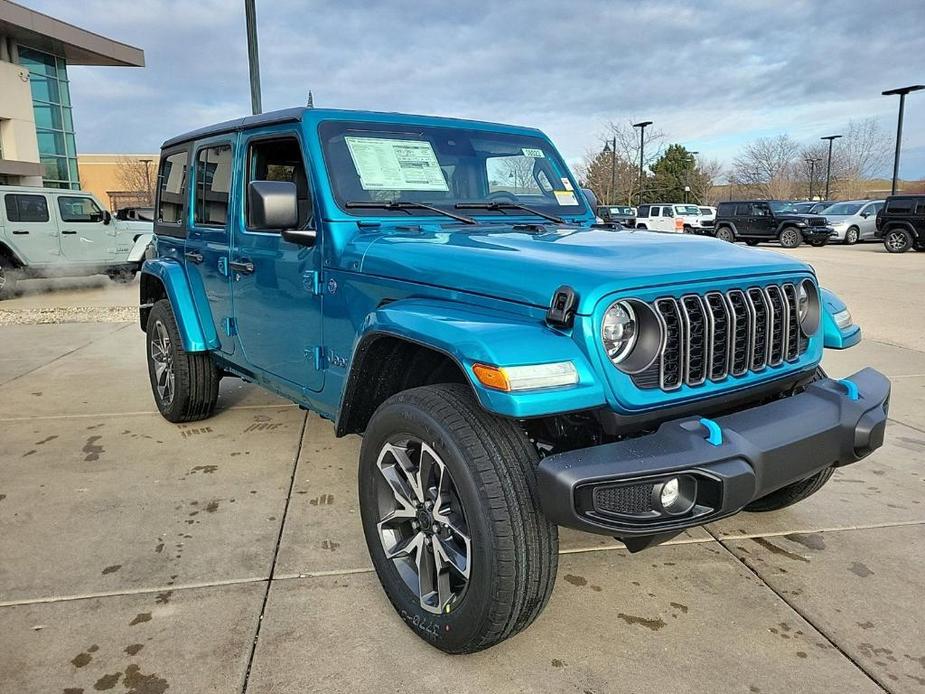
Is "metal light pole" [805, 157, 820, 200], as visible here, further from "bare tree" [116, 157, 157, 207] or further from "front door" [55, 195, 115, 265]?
"front door" [55, 195, 115, 265]

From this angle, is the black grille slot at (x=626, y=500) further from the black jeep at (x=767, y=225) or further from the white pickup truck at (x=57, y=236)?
the black jeep at (x=767, y=225)

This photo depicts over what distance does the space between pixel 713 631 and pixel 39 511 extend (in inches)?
125

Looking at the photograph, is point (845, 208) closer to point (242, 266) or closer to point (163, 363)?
point (163, 363)

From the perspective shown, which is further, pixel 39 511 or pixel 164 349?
pixel 164 349

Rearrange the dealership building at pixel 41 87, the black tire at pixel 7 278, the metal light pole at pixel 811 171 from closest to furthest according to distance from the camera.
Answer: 1. the black tire at pixel 7 278
2. the dealership building at pixel 41 87
3. the metal light pole at pixel 811 171

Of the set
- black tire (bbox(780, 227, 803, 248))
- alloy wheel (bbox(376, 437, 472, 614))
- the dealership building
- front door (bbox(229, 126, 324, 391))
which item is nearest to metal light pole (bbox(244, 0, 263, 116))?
front door (bbox(229, 126, 324, 391))

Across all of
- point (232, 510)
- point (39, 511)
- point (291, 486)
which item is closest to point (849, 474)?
point (291, 486)

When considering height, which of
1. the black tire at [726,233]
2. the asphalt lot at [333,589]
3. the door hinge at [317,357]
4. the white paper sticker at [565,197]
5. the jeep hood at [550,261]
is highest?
the white paper sticker at [565,197]

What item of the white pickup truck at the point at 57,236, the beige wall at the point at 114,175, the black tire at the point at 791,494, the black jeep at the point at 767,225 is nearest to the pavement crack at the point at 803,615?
the black tire at the point at 791,494

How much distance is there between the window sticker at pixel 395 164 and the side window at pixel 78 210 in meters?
11.7

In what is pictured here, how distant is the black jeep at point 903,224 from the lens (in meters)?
20.1

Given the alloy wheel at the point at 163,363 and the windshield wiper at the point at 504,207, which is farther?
the alloy wheel at the point at 163,363

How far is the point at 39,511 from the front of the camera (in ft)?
11.7

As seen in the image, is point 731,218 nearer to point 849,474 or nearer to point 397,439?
point 849,474
